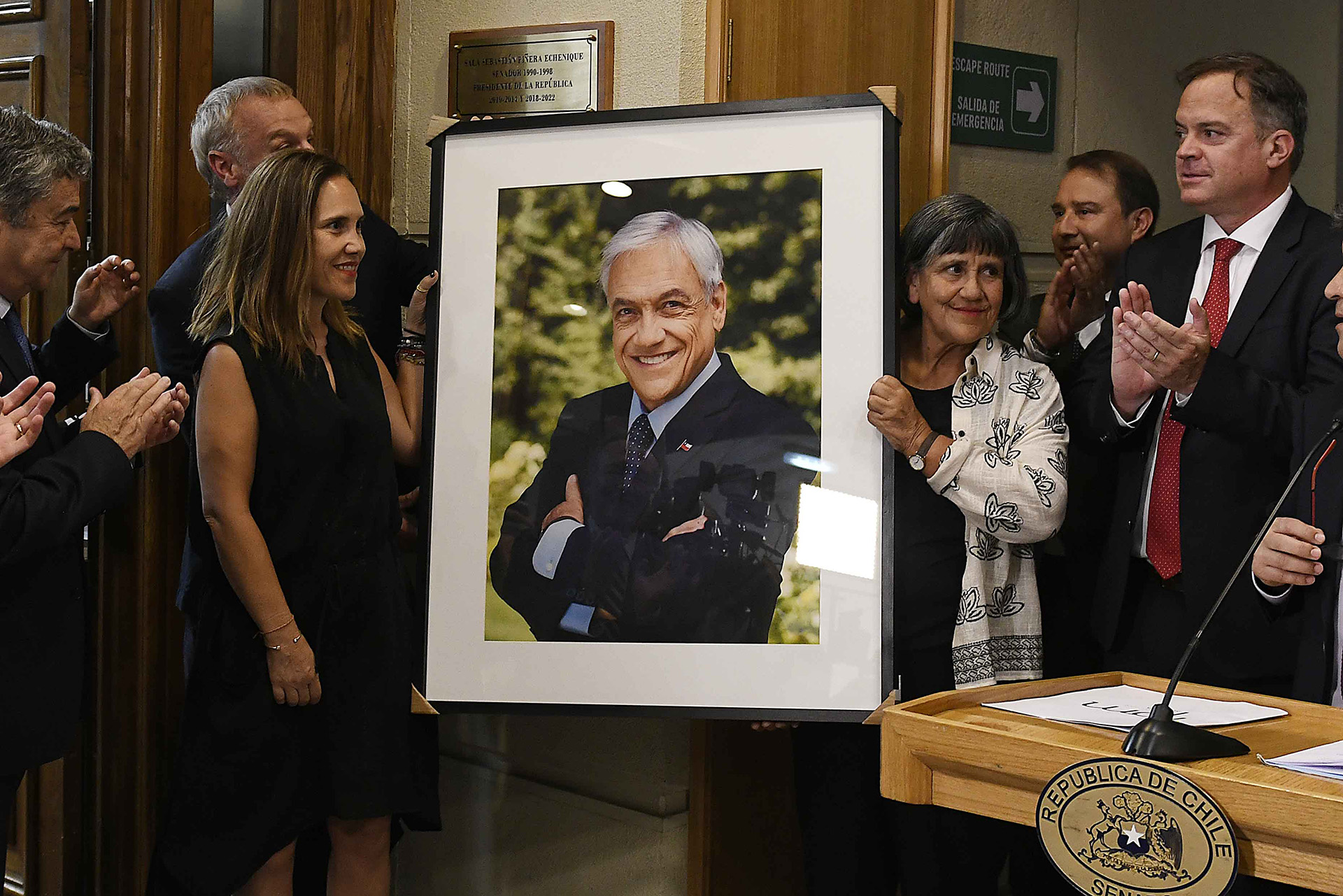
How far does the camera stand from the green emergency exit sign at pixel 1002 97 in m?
3.38

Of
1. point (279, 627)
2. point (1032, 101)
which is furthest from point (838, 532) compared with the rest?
point (1032, 101)

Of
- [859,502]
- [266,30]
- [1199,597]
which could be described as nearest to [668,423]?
[859,502]

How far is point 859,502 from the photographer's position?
2055 mm

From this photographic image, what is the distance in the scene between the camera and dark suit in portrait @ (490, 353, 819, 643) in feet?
6.86

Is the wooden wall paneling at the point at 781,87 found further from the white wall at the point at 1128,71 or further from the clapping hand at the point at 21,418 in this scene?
the clapping hand at the point at 21,418

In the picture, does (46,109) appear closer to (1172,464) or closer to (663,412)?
(663,412)

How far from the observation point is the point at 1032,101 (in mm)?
3553

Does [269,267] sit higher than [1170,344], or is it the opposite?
[269,267]

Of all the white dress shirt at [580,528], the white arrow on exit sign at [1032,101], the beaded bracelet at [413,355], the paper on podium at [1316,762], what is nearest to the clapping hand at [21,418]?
the beaded bracelet at [413,355]

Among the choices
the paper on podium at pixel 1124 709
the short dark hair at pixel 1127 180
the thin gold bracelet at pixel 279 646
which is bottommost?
the thin gold bracelet at pixel 279 646

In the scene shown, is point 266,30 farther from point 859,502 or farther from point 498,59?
point 859,502

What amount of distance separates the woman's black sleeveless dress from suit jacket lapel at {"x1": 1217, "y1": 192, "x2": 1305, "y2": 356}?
5.20 ft

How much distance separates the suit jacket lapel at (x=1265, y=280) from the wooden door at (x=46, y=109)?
2.39m

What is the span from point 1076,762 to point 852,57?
1871 mm
